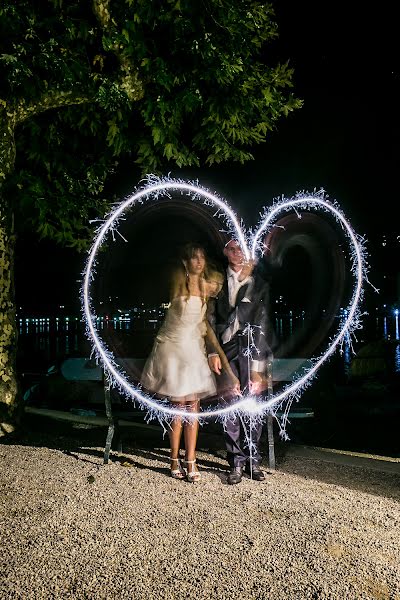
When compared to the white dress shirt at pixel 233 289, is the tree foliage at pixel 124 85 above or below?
above

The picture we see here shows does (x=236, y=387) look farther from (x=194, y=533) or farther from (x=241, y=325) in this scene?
(x=194, y=533)

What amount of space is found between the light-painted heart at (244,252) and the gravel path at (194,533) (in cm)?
69

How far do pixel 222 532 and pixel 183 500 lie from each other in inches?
31.0

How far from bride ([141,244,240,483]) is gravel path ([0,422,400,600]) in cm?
51

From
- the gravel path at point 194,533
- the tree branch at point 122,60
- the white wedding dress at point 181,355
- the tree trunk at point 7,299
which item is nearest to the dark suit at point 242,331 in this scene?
the white wedding dress at point 181,355

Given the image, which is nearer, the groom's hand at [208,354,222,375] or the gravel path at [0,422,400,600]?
the gravel path at [0,422,400,600]

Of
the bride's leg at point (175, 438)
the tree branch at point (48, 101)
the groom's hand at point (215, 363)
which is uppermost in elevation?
the tree branch at point (48, 101)

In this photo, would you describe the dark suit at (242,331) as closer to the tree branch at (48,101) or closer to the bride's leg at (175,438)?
the bride's leg at (175,438)

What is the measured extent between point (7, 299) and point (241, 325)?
351cm

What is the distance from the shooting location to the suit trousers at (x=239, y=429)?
531 cm

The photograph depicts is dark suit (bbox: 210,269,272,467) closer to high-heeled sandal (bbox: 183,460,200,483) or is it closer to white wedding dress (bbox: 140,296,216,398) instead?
white wedding dress (bbox: 140,296,216,398)

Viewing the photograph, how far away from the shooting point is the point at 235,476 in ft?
16.7

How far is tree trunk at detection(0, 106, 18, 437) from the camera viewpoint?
22.7ft

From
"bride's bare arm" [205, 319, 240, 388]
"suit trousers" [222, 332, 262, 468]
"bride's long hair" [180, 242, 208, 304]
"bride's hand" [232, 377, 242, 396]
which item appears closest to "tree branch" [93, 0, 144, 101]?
"bride's long hair" [180, 242, 208, 304]
